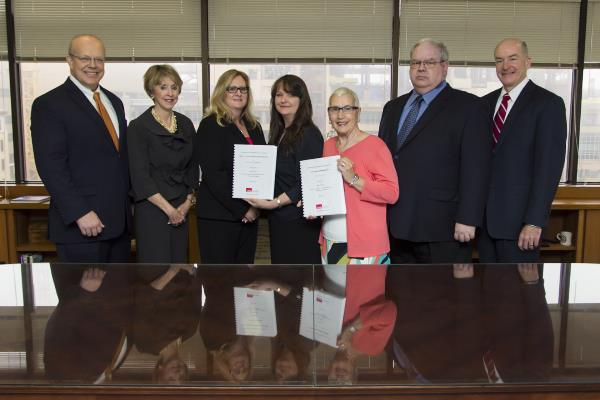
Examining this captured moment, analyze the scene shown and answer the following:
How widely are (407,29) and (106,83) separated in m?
2.52

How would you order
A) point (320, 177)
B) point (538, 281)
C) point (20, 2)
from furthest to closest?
point (20, 2) → point (320, 177) → point (538, 281)

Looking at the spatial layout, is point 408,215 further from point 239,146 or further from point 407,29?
point 407,29

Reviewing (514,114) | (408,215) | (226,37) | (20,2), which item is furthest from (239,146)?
(20,2)

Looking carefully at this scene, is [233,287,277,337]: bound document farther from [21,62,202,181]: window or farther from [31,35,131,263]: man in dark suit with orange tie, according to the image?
[21,62,202,181]: window

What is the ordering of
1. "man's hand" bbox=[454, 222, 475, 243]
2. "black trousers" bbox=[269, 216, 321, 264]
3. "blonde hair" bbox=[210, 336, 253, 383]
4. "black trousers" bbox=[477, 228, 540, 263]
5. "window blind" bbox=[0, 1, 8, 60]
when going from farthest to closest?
"window blind" bbox=[0, 1, 8, 60] < "black trousers" bbox=[269, 216, 321, 264] < "black trousers" bbox=[477, 228, 540, 263] < "man's hand" bbox=[454, 222, 475, 243] < "blonde hair" bbox=[210, 336, 253, 383]

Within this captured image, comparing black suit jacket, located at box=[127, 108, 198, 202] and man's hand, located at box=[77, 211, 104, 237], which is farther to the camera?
black suit jacket, located at box=[127, 108, 198, 202]

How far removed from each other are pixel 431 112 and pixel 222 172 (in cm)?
106

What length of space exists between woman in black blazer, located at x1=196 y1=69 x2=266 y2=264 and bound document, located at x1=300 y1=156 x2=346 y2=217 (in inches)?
17.5

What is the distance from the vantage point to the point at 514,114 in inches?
110

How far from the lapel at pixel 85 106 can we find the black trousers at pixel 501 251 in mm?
1875

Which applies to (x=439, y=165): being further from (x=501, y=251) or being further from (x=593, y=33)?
(x=593, y=33)

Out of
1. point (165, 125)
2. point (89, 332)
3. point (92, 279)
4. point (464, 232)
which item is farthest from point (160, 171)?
point (89, 332)

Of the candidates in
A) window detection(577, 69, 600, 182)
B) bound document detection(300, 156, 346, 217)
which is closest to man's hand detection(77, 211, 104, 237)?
bound document detection(300, 156, 346, 217)

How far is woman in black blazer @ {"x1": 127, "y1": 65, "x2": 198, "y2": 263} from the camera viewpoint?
2.97 m
